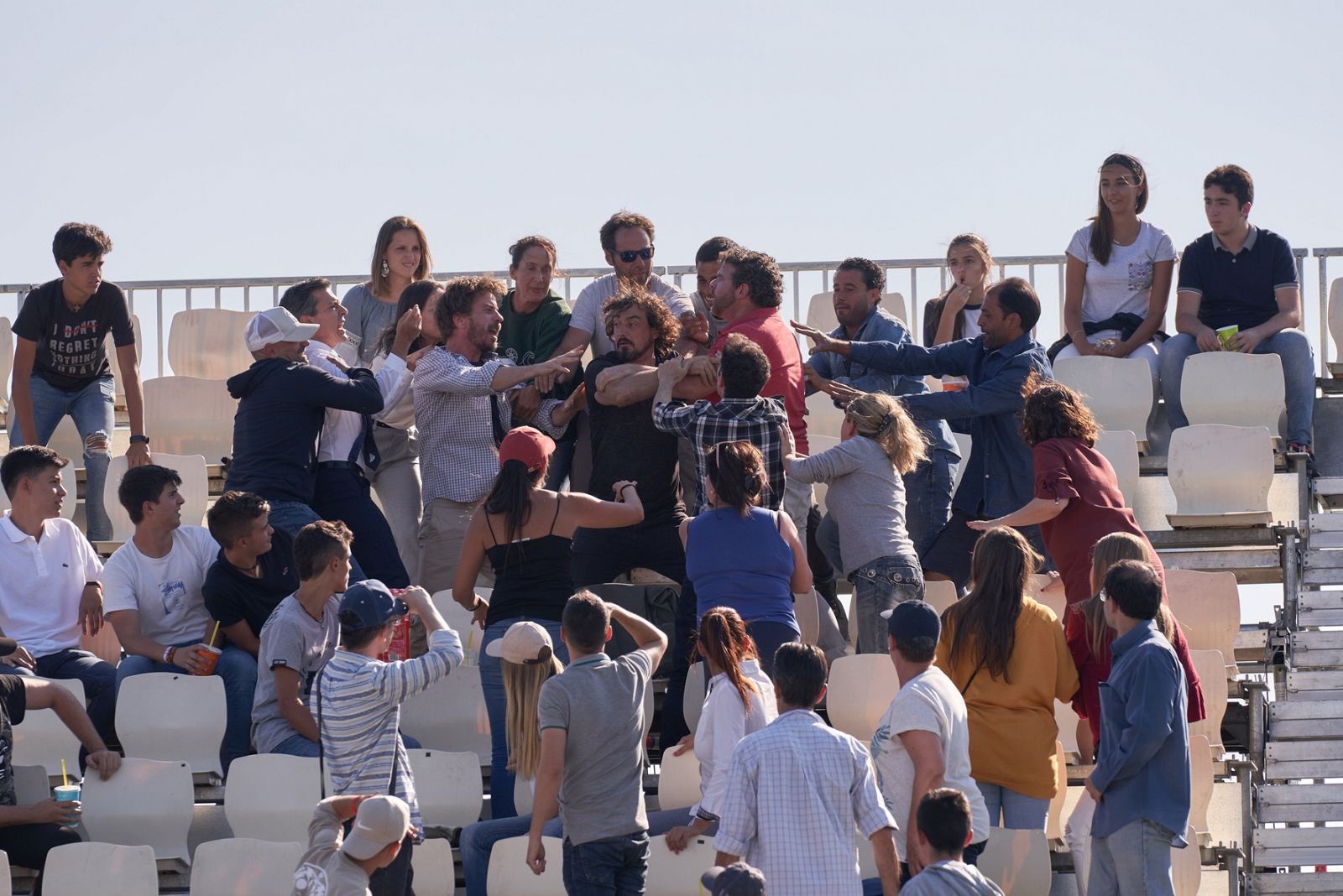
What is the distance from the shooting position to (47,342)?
8234 millimetres

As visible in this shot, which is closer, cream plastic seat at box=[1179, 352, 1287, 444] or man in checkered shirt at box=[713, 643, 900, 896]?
man in checkered shirt at box=[713, 643, 900, 896]

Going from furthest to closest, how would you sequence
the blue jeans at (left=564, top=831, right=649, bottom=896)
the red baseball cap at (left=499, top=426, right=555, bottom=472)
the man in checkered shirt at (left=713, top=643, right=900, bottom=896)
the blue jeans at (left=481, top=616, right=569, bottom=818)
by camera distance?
1. the red baseball cap at (left=499, top=426, right=555, bottom=472)
2. the blue jeans at (left=481, top=616, right=569, bottom=818)
3. the blue jeans at (left=564, top=831, right=649, bottom=896)
4. the man in checkered shirt at (left=713, top=643, right=900, bottom=896)

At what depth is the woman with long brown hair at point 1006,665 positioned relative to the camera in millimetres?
5375

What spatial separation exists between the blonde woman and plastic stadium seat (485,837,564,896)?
63.4 inches

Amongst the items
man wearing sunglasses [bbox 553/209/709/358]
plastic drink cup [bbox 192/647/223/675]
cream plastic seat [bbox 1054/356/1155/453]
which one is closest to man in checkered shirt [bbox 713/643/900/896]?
plastic drink cup [bbox 192/647/223/675]

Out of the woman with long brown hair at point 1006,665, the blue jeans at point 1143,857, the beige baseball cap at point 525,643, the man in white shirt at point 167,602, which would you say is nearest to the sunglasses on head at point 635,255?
the man in white shirt at point 167,602

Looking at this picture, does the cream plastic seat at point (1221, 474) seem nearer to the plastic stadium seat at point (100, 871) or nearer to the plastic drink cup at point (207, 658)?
the plastic drink cup at point (207, 658)

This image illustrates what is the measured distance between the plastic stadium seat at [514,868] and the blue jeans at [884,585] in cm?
159

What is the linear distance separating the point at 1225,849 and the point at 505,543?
274 cm

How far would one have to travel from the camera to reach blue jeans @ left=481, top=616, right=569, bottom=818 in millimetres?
5914

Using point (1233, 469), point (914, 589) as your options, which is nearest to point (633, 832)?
point (914, 589)

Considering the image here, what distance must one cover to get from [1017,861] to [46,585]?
380 cm

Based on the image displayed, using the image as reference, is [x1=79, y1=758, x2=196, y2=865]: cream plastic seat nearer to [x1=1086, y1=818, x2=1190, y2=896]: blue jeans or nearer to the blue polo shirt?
[x1=1086, y1=818, x2=1190, y2=896]: blue jeans

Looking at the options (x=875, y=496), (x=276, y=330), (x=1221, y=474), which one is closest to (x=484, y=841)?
(x=875, y=496)
